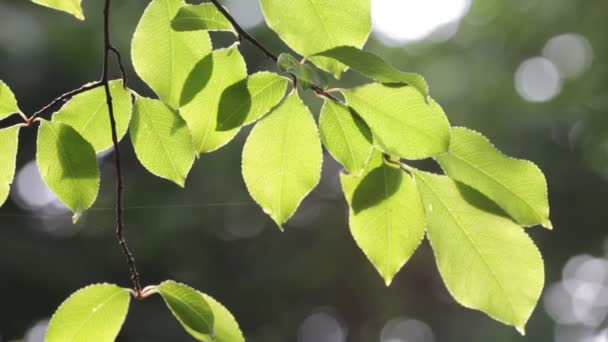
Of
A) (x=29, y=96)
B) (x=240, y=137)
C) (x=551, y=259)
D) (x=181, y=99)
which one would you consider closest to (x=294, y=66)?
(x=181, y=99)

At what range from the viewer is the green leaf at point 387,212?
0.52 metres

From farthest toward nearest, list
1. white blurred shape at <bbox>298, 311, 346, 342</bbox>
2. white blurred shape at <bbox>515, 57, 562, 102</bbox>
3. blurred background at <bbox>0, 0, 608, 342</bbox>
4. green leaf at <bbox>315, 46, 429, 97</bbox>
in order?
1. white blurred shape at <bbox>298, 311, 346, 342</bbox>
2. white blurred shape at <bbox>515, 57, 562, 102</bbox>
3. blurred background at <bbox>0, 0, 608, 342</bbox>
4. green leaf at <bbox>315, 46, 429, 97</bbox>

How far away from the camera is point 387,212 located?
525mm

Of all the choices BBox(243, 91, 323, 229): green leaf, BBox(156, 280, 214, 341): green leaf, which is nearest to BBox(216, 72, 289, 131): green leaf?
BBox(243, 91, 323, 229): green leaf

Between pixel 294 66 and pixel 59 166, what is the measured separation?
18 cm

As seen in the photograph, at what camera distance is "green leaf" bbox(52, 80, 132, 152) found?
55 centimetres

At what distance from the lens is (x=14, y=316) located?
20.8 feet

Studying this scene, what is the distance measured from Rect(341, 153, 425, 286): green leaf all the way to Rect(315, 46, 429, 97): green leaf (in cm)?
8

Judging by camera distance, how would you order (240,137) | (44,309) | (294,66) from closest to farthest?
(294,66)
(240,137)
(44,309)

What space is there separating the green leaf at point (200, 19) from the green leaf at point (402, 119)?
0.30 ft

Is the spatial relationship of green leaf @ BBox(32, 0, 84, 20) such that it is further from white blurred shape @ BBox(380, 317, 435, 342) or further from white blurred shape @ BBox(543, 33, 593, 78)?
white blurred shape @ BBox(380, 317, 435, 342)

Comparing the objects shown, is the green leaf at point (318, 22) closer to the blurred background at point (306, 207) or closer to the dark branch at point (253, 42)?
the dark branch at point (253, 42)

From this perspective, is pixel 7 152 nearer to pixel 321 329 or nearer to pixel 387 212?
pixel 387 212

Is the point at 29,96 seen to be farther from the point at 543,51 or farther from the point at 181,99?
the point at 181,99
